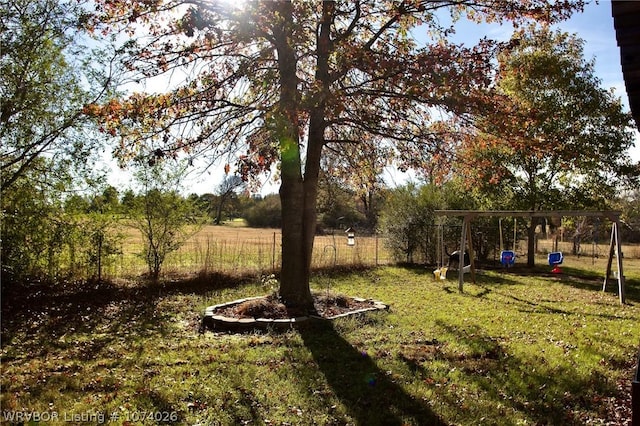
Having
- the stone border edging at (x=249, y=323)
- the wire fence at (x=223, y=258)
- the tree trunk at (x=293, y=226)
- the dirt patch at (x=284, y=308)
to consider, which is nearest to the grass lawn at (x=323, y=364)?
the stone border edging at (x=249, y=323)

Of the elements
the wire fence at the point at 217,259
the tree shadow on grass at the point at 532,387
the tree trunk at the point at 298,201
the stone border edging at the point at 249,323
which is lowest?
the tree shadow on grass at the point at 532,387

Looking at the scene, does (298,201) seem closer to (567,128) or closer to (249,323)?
(249,323)

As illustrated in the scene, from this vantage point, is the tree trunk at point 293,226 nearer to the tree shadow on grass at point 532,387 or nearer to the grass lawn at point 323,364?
the grass lawn at point 323,364

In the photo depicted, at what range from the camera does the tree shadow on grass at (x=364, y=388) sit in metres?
4.35

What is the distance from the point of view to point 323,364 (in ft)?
19.3

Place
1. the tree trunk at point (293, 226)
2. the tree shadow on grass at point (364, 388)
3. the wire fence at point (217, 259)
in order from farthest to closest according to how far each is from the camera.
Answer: the wire fence at point (217, 259)
the tree trunk at point (293, 226)
the tree shadow on grass at point (364, 388)

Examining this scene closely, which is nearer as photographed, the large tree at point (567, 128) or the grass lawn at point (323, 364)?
the grass lawn at point (323, 364)

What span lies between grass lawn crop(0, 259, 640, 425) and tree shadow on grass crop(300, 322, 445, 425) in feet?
0.07

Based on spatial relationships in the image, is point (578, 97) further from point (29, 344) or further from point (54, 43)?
point (29, 344)

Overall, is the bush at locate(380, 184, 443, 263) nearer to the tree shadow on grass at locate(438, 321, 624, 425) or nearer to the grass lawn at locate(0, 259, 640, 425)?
the grass lawn at locate(0, 259, 640, 425)

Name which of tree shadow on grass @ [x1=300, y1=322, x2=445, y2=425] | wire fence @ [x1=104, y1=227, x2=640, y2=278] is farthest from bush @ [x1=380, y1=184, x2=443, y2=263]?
tree shadow on grass @ [x1=300, y1=322, x2=445, y2=425]

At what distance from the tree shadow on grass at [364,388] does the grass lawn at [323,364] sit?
0.07 ft

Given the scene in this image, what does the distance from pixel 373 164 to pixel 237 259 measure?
5436 mm

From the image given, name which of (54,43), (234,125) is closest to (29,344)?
(234,125)
